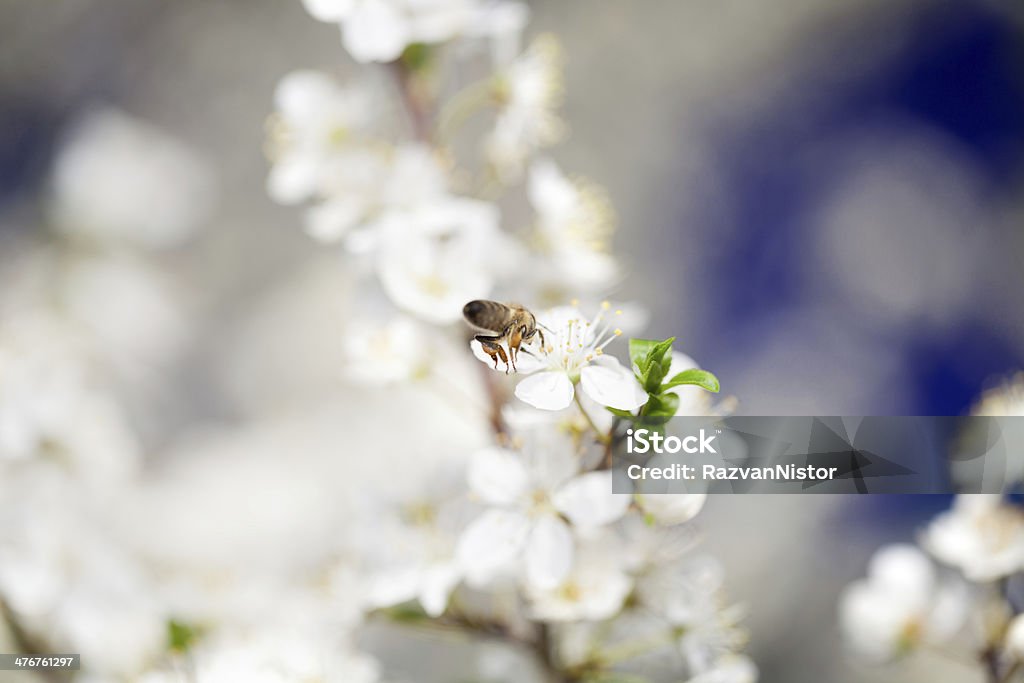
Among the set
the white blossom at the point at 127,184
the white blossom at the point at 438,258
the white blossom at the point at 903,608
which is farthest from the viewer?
the white blossom at the point at 127,184

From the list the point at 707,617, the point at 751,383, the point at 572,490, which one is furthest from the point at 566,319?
the point at 751,383

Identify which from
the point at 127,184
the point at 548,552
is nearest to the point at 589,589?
the point at 548,552

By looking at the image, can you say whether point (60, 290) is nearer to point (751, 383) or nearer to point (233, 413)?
point (233, 413)

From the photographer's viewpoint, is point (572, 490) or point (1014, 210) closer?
point (572, 490)

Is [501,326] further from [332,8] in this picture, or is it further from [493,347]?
[332,8]

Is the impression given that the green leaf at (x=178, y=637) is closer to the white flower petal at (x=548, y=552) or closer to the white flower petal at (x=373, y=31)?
the white flower petal at (x=548, y=552)

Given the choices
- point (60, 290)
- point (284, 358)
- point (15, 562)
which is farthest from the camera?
point (284, 358)

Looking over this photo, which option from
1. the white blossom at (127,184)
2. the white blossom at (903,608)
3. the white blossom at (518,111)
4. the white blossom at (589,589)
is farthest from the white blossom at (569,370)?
the white blossom at (127,184)

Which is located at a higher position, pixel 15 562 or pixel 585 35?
pixel 585 35
